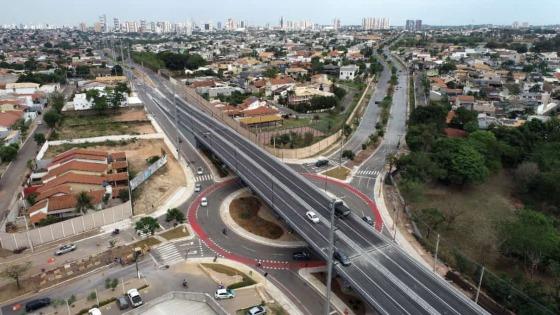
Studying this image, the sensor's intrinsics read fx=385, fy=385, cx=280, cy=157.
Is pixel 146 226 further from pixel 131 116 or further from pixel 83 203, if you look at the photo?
pixel 131 116

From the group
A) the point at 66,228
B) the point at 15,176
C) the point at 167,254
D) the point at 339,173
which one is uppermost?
the point at 15,176

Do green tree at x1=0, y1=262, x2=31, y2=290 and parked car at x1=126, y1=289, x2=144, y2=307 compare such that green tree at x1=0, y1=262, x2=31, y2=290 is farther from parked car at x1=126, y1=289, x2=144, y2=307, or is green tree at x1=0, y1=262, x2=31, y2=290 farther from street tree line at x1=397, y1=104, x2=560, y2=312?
street tree line at x1=397, y1=104, x2=560, y2=312

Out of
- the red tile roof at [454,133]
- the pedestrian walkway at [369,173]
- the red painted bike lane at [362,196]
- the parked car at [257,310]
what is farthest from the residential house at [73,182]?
the red tile roof at [454,133]

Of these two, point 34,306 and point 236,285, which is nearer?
point 34,306

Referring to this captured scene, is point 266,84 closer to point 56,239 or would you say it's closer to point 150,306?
point 56,239

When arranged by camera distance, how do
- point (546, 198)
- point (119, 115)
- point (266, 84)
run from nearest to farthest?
point (546, 198), point (119, 115), point (266, 84)

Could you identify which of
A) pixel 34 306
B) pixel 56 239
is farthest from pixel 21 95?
pixel 34 306

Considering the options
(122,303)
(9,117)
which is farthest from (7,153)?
(122,303)
